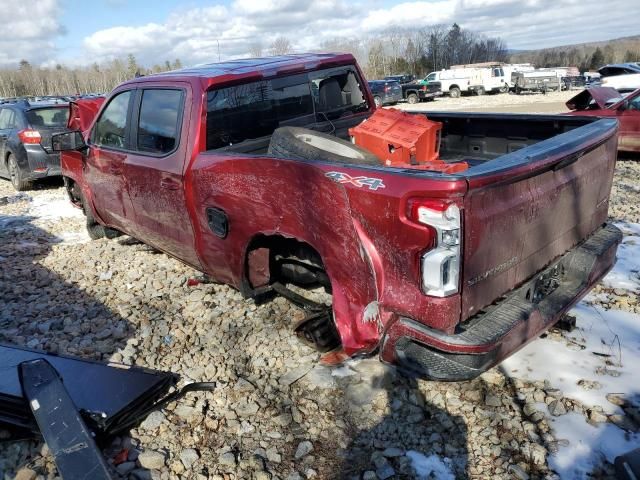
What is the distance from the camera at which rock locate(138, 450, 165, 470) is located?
8.80ft

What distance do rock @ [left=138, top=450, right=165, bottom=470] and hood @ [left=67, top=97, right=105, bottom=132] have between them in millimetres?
7181

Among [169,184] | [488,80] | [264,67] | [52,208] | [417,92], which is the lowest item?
[417,92]

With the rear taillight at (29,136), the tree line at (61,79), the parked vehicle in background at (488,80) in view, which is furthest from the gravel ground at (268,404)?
the tree line at (61,79)

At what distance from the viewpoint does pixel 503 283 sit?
2.68 meters

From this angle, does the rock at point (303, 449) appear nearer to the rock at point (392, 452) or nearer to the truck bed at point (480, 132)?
the rock at point (392, 452)

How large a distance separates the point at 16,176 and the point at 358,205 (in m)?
9.60

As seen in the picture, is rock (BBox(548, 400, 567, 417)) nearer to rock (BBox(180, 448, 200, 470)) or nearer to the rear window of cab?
rock (BBox(180, 448, 200, 470))

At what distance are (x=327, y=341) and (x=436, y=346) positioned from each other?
108 cm

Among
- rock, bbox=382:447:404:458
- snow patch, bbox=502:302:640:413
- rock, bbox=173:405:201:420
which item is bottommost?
snow patch, bbox=502:302:640:413

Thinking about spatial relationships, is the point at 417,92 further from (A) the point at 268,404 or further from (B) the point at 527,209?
(A) the point at 268,404

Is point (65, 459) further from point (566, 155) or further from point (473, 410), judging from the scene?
point (566, 155)

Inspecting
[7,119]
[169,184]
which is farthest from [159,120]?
[7,119]

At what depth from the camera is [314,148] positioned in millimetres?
3232

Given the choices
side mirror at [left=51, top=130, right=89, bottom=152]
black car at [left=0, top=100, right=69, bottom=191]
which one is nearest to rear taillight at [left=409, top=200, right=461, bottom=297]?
side mirror at [left=51, top=130, right=89, bottom=152]
